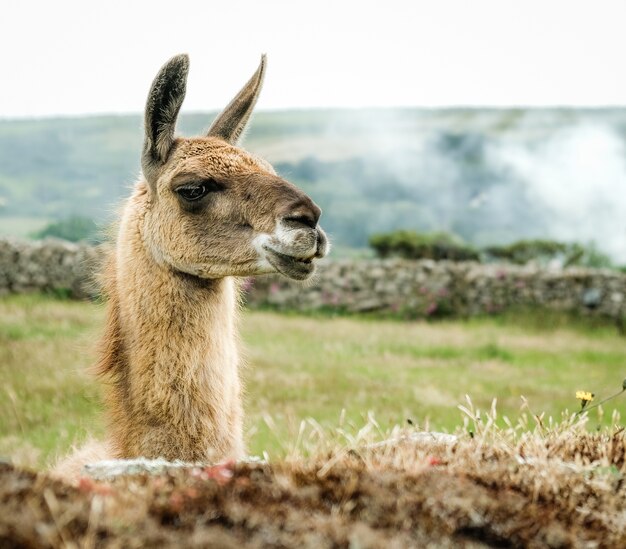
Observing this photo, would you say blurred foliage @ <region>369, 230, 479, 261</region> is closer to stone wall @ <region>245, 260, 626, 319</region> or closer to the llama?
stone wall @ <region>245, 260, 626, 319</region>

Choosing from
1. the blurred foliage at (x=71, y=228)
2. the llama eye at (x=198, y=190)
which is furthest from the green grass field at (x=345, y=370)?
the blurred foliage at (x=71, y=228)

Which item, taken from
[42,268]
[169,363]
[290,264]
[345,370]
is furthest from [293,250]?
[42,268]

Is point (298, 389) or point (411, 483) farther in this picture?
point (298, 389)

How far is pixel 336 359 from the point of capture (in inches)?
548

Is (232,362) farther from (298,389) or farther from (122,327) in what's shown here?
(298,389)

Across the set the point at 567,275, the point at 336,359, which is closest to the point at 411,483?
the point at 336,359

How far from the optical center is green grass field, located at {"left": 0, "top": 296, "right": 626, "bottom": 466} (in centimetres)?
843

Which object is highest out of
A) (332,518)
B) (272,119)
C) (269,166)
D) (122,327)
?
(272,119)

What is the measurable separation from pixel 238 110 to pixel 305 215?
1342 millimetres

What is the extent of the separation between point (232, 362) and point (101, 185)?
3562cm

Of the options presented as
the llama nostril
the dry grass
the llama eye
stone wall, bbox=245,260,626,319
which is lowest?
stone wall, bbox=245,260,626,319

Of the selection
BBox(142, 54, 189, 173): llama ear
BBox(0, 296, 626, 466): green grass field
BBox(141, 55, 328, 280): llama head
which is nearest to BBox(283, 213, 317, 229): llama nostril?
BBox(141, 55, 328, 280): llama head

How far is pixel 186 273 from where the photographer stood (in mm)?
4699

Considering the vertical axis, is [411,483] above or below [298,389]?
above
